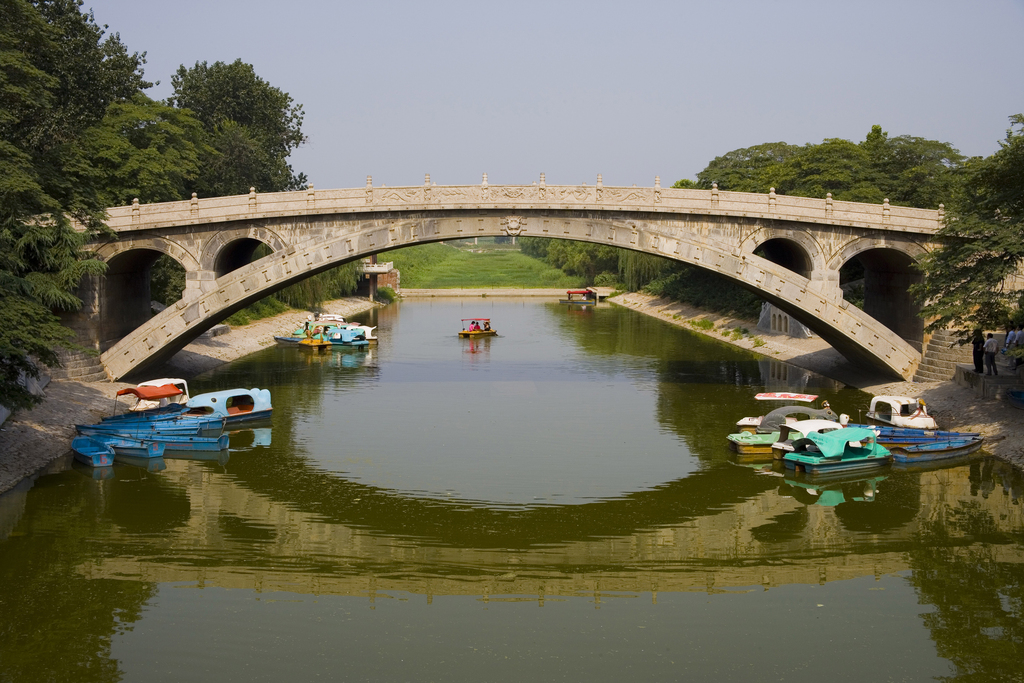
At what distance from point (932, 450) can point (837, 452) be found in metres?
3.19

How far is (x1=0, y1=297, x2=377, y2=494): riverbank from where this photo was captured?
87.2 feet

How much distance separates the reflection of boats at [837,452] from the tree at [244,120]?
4650 centimetres

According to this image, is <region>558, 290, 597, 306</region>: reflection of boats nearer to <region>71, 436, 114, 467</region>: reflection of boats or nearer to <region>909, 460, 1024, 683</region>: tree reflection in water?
<region>71, 436, 114, 467</region>: reflection of boats

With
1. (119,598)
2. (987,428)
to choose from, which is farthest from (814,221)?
(119,598)

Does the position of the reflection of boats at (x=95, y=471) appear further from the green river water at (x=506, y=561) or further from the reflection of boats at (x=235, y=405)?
the reflection of boats at (x=235, y=405)

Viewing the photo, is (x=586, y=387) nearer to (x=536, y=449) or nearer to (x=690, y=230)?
(x=690, y=230)

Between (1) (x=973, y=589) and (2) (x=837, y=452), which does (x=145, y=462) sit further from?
(1) (x=973, y=589)

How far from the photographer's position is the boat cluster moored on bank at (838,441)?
27.3 metres

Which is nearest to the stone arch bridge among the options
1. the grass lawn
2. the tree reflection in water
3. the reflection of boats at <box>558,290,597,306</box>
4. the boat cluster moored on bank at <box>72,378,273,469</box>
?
the boat cluster moored on bank at <box>72,378,273,469</box>

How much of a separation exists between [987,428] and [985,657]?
1613cm

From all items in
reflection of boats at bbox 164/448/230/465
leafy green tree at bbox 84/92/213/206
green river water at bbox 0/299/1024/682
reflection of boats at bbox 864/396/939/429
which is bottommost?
green river water at bbox 0/299/1024/682

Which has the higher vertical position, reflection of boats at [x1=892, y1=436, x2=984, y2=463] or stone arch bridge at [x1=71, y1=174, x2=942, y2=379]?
stone arch bridge at [x1=71, y1=174, x2=942, y2=379]

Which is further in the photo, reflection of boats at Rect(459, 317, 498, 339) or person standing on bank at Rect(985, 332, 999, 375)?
reflection of boats at Rect(459, 317, 498, 339)

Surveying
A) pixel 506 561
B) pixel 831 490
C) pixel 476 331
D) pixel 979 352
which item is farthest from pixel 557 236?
pixel 476 331
